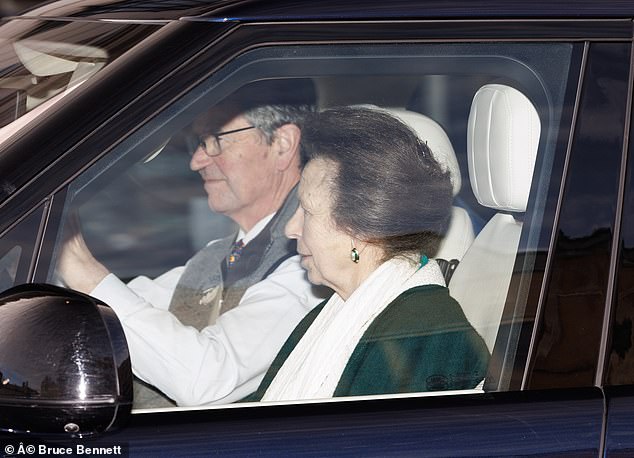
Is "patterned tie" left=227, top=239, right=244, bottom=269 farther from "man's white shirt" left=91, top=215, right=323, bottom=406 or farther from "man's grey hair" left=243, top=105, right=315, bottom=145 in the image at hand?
"man's grey hair" left=243, top=105, right=315, bottom=145

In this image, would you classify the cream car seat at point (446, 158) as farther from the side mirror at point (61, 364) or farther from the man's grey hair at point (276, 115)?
the side mirror at point (61, 364)

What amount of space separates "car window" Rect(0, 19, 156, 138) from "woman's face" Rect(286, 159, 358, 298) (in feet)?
1.39

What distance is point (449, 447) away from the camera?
1.60 metres

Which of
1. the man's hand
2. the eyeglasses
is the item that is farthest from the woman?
the man's hand

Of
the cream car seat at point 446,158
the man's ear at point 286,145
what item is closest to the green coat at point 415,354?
the cream car seat at point 446,158

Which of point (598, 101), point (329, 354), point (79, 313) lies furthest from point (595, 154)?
point (79, 313)

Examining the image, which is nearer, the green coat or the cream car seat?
the green coat

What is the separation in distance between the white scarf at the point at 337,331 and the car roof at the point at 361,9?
45 centimetres

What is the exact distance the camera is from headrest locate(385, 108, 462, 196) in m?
1.89

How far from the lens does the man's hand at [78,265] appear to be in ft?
5.67

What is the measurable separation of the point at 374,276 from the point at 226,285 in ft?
0.89

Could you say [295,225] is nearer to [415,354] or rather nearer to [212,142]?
[212,142]

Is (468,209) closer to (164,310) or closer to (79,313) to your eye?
(164,310)

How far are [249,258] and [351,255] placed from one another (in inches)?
8.2
